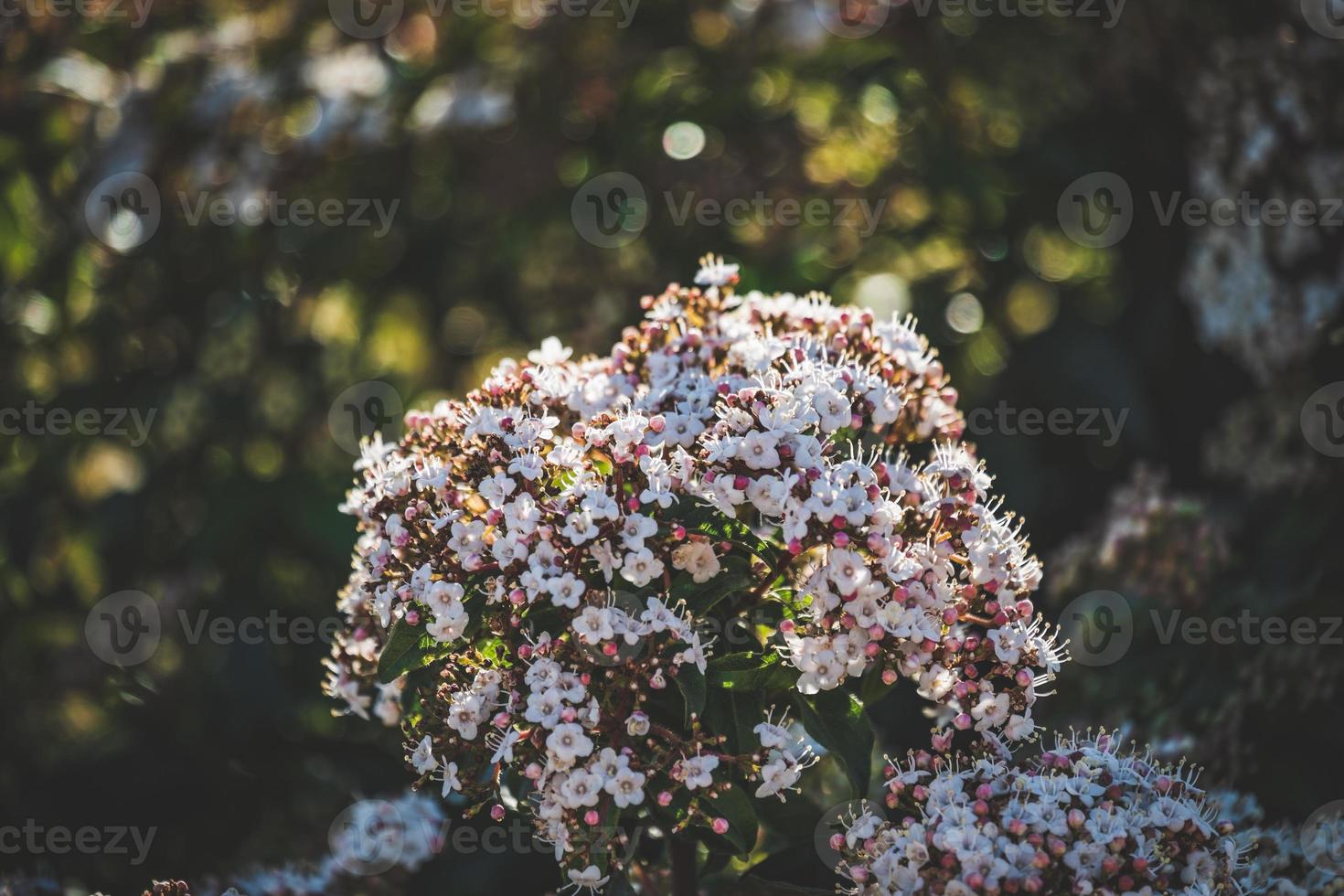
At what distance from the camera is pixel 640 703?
1693mm

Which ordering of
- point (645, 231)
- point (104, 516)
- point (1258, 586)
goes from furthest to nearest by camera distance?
point (645, 231)
point (104, 516)
point (1258, 586)

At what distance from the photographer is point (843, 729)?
1753 millimetres

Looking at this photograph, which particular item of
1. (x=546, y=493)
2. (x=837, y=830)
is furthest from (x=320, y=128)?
(x=837, y=830)

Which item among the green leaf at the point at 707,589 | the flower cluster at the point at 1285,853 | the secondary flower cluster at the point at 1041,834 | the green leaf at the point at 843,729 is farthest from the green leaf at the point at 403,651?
the flower cluster at the point at 1285,853

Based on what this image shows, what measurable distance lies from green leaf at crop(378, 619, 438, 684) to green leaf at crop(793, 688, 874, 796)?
54cm

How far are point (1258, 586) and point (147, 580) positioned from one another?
3276mm

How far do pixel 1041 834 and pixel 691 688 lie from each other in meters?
0.50

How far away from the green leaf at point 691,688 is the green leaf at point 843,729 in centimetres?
18

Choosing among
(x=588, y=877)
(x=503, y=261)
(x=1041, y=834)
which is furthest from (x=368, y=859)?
(x=503, y=261)

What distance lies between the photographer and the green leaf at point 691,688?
161cm

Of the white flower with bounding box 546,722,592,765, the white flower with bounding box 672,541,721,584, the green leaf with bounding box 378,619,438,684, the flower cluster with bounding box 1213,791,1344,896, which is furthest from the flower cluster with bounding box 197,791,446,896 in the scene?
the flower cluster with bounding box 1213,791,1344,896

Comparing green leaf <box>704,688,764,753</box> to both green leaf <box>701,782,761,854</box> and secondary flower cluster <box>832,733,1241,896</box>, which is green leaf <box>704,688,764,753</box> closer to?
green leaf <box>701,782,761,854</box>

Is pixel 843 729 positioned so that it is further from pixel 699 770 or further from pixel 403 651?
pixel 403 651

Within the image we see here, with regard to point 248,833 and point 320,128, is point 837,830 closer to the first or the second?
point 248,833
